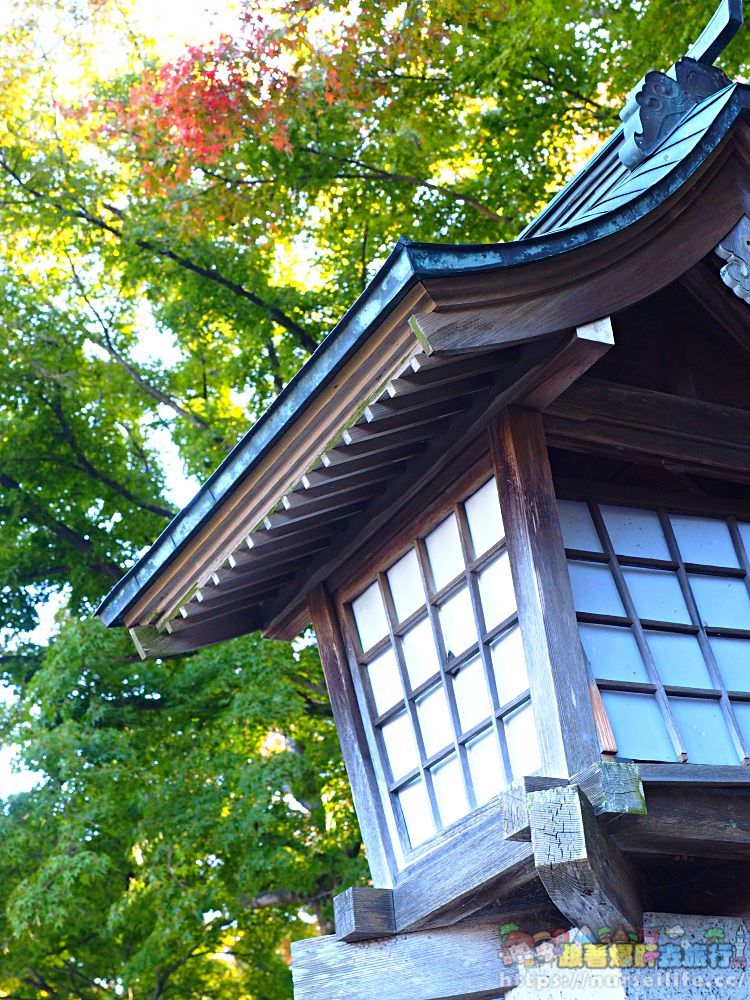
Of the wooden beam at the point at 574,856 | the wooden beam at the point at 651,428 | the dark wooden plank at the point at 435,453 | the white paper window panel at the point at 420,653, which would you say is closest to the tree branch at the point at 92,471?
the dark wooden plank at the point at 435,453

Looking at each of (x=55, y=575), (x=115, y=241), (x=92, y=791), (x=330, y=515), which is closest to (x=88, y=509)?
(x=55, y=575)

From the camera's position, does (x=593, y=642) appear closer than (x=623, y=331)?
Yes

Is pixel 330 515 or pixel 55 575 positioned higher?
pixel 55 575

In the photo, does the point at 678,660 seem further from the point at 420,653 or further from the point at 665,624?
the point at 420,653

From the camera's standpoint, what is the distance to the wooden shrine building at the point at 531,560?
12.2ft

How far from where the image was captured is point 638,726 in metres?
3.97

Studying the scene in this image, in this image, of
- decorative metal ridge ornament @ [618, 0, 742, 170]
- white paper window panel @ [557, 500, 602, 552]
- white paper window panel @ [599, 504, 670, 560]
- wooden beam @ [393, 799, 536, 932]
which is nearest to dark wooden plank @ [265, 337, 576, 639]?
white paper window panel @ [557, 500, 602, 552]

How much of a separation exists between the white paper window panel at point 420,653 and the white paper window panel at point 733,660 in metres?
1.04

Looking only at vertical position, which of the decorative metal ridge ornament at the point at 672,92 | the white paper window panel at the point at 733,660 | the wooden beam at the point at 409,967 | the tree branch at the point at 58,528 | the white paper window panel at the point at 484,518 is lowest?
the wooden beam at the point at 409,967

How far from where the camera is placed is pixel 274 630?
18.7 ft

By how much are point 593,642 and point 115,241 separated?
983cm

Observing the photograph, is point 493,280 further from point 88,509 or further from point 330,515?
point 88,509

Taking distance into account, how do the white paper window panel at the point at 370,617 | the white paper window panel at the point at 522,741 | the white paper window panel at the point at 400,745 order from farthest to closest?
the white paper window panel at the point at 370,617 → the white paper window panel at the point at 400,745 → the white paper window panel at the point at 522,741

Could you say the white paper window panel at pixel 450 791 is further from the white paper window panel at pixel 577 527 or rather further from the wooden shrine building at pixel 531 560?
the white paper window panel at pixel 577 527
